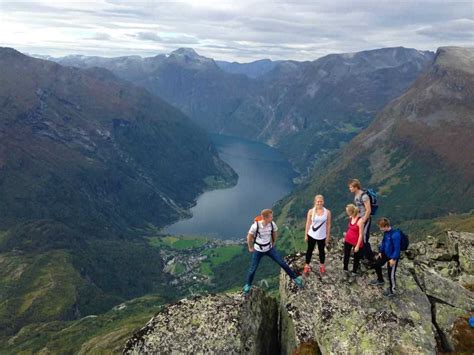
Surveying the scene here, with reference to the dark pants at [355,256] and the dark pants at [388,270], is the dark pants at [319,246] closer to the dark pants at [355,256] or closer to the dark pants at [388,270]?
the dark pants at [355,256]

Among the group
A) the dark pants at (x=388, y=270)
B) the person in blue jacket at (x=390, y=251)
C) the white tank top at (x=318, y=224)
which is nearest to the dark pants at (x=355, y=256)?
the dark pants at (x=388, y=270)

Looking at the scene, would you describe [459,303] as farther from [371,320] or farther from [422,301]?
[371,320]

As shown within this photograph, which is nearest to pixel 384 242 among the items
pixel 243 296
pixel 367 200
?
pixel 367 200

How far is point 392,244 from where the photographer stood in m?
25.6

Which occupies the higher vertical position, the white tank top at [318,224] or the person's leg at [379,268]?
the white tank top at [318,224]

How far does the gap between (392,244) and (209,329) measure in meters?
12.0

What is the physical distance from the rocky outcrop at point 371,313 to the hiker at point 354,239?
1.85 feet

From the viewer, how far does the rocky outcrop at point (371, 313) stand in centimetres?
2305

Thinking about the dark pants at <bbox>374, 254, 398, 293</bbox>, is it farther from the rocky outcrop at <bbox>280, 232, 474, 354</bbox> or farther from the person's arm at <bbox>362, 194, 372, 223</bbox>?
the person's arm at <bbox>362, 194, 372, 223</bbox>

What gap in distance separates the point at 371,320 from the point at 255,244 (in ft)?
25.6

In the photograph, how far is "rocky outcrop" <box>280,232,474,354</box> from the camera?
23.0 metres

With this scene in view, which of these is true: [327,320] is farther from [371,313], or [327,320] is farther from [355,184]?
[355,184]

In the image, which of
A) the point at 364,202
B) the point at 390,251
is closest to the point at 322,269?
the point at 390,251

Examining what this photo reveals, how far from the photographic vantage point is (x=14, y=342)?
17588 centimetres
